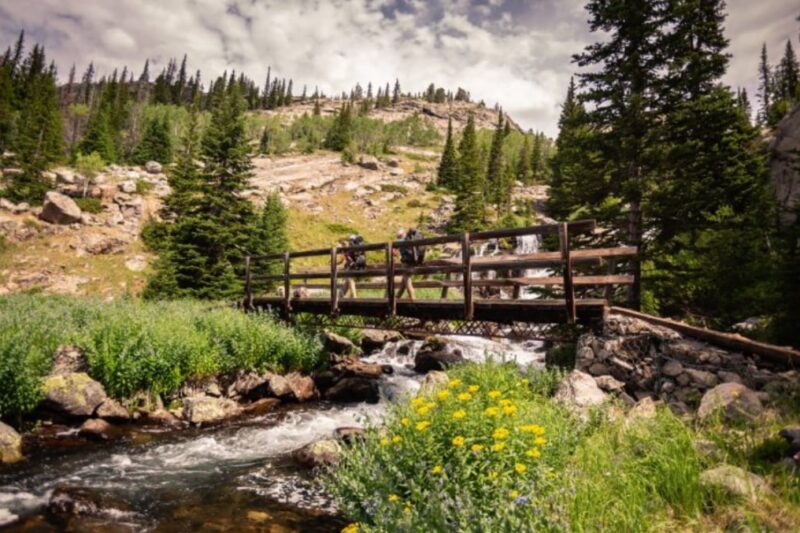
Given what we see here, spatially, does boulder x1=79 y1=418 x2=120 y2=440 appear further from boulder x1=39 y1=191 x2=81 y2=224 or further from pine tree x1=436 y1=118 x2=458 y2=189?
pine tree x1=436 y1=118 x2=458 y2=189

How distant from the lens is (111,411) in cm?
1050

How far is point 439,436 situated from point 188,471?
20.0 ft

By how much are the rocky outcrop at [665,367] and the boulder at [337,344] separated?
12.1m

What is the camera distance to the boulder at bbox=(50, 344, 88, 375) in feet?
36.2

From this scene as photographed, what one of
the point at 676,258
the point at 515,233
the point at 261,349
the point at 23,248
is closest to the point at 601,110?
the point at 676,258

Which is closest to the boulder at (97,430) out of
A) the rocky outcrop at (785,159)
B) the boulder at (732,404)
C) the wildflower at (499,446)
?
the wildflower at (499,446)

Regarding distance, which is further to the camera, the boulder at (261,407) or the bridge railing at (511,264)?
the boulder at (261,407)

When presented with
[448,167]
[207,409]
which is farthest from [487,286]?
[448,167]

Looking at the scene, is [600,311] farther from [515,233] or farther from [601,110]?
[601,110]

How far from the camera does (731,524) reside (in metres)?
3.54

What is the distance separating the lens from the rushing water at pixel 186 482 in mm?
6617

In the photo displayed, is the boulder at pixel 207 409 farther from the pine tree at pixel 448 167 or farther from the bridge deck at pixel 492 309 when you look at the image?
the pine tree at pixel 448 167

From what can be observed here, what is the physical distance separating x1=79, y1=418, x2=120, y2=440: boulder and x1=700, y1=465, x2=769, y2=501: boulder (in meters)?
11.2

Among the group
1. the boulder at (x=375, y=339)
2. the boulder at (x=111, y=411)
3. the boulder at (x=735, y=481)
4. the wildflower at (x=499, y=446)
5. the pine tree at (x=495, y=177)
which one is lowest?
the boulder at (x=111, y=411)
